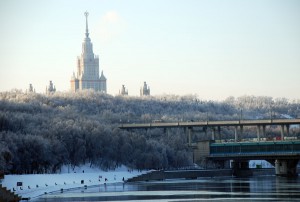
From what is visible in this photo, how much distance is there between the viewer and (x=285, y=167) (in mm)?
181375

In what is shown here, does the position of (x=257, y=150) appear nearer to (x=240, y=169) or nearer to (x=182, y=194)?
(x=240, y=169)

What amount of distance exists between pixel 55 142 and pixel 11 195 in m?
59.2

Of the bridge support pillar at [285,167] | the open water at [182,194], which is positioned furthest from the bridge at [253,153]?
the open water at [182,194]

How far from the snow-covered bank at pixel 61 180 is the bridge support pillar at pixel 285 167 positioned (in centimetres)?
2865

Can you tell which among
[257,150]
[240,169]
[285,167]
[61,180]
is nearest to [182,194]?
[61,180]

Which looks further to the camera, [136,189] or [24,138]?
[24,138]

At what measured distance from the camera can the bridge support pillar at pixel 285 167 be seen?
178625 mm

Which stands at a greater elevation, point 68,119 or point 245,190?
point 68,119

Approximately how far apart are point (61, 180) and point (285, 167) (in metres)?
56.4

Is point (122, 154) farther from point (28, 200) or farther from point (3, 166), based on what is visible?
point (28, 200)

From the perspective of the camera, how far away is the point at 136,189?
12725 cm

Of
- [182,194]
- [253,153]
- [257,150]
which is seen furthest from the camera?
[257,150]

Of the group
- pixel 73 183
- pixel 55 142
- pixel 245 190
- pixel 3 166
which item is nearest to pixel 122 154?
pixel 55 142

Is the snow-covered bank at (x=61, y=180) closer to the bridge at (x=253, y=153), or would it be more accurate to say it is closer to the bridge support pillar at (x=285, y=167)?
the bridge at (x=253, y=153)
